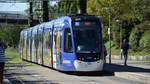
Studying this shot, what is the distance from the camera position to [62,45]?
108ft

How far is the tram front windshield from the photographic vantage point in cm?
3162

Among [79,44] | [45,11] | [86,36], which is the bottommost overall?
[79,44]

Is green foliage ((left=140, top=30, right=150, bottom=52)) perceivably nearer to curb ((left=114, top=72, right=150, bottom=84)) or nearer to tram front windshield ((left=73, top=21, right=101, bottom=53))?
tram front windshield ((left=73, top=21, right=101, bottom=53))

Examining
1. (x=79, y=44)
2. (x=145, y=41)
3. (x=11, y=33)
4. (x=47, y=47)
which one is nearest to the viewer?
(x=79, y=44)

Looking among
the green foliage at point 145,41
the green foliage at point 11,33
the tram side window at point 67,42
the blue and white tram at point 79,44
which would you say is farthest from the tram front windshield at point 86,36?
the green foliage at point 11,33

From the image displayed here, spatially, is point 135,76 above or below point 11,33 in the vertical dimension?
above

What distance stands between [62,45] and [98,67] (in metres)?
2.82

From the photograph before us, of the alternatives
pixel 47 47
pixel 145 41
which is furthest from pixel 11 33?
pixel 47 47

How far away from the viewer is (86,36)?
31781 mm

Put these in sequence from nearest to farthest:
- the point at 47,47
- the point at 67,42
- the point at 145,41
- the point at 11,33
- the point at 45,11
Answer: the point at 67,42 → the point at 47,47 → the point at 145,41 → the point at 45,11 → the point at 11,33

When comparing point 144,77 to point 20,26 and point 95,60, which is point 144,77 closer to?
point 95,60

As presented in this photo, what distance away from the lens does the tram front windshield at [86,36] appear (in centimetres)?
3162

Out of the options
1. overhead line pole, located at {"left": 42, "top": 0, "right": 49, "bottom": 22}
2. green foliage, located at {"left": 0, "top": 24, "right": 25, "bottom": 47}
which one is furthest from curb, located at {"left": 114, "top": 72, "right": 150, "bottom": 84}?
green foliage, located at {"left": 0, "top": 24, "right": 25, "bottom": 47}

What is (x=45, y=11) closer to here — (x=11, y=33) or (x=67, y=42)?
(x=67, y=42)
